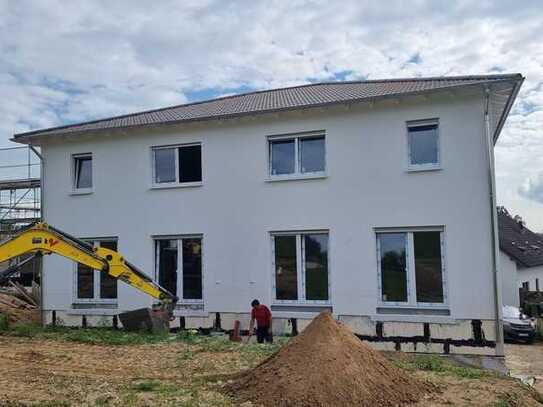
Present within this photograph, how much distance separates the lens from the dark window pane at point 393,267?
41.5 feet

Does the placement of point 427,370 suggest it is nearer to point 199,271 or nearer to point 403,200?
point 403,200

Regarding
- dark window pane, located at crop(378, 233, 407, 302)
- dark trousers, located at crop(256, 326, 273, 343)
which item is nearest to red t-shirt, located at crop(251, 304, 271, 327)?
dark trousers, located at crop(256, 326, 273, 343)

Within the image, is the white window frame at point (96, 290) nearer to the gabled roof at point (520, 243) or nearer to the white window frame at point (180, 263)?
the white window frame at point (180, 263)

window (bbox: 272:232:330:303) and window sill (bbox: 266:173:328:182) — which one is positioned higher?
window sill (bbox: 266:173:328:182)

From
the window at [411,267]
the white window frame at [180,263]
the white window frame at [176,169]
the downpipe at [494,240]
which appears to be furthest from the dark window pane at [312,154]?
the downpipe at [494,240]

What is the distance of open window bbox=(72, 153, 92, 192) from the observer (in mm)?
16297

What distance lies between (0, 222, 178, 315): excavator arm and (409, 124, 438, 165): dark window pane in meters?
6.80

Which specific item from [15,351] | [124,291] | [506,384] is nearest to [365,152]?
[506,384]

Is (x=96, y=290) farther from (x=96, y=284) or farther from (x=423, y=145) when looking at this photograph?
(x=423, y=145)

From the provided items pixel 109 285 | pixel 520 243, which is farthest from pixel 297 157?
pixel 520 243

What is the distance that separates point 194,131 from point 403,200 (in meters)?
5.94

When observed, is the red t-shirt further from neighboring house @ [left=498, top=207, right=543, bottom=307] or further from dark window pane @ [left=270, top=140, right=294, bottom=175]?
neighboring house @ [left=498, top=207, right=543, bottom=307]

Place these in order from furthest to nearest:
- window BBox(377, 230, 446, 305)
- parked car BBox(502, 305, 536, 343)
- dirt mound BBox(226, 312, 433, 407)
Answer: parked car BBox(502, 305, 536, 343) < window BBox(377, 230, 446, 305) < dirt mound BBox(226, 312, 433, 407)

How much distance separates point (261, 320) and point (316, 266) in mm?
1930
